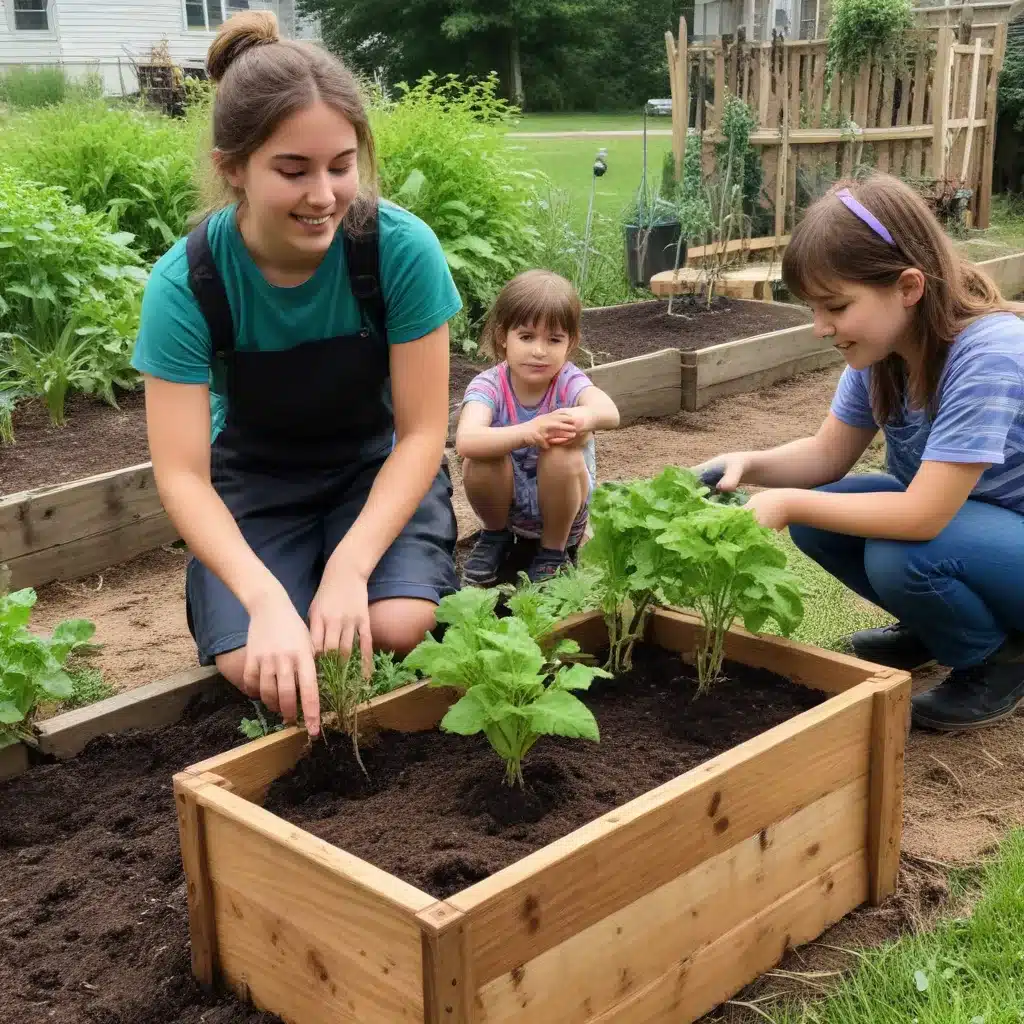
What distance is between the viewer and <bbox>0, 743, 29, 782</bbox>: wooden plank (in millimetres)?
2514

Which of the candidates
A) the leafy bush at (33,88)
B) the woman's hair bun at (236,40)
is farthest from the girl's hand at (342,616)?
the leafy bush at (33,88)

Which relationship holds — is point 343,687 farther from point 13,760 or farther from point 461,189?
point 461,189

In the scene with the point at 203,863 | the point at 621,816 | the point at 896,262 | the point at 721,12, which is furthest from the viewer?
the point at 721,12

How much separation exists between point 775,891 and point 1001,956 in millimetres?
390

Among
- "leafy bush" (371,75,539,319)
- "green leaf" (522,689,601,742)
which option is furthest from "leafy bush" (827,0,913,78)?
"green leaf" (522,689,601,742)

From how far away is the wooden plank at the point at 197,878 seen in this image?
1766 mm

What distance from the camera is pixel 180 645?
3.31 meters

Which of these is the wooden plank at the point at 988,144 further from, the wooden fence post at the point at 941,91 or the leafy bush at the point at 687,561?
the leafy bush at the point at 687,561

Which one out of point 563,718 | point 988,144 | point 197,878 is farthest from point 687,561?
point 988,144

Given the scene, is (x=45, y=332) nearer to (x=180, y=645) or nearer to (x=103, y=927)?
(x=180, y=645)

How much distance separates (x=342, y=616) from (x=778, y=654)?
87 centimetres

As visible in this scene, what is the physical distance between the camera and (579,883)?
1.56 m

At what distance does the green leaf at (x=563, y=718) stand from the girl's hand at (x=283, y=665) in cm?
38

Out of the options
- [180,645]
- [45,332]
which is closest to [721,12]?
[45,332]
